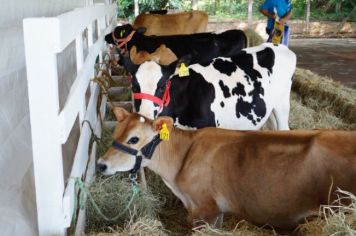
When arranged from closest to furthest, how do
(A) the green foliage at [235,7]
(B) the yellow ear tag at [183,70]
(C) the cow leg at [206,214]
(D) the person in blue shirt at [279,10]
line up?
(C) the cow leg at [206,214]
(B) the yellow ear tag at [183,70]
(D) the person in blue shirt at [279,10]
(A) the green foliage at [235,7]

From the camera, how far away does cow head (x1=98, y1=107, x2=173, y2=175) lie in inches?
129

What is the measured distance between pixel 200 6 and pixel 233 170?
2281 cm

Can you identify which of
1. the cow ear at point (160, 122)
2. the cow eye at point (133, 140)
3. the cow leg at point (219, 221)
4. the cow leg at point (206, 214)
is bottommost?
the cow leg at point (219, 221)

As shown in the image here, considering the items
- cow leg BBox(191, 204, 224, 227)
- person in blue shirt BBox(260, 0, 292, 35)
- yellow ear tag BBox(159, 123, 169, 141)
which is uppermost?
person in blue shirt BBox(260, 0, 292, 35)

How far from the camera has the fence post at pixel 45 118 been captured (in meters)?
2.12

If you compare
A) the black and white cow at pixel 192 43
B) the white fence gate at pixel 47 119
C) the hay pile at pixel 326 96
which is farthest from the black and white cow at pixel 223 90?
the hay pile at pixel 326 96

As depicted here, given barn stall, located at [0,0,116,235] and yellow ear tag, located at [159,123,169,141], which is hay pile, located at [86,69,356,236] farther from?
yellow ear tag, located at [159,123,169,141]

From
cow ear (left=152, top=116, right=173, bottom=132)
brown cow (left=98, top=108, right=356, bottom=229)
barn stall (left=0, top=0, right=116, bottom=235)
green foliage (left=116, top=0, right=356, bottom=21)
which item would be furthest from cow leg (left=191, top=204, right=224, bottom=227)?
green foliage (left=116, top=0, right=356, bottom=21)

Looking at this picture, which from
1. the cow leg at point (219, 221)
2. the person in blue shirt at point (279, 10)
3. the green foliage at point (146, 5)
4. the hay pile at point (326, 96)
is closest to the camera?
the cow leg at point (219, 221)

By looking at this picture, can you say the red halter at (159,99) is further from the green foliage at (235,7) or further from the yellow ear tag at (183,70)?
the green foliage at (235,7)

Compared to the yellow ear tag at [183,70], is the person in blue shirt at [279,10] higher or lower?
higher

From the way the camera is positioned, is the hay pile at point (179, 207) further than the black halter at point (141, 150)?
No

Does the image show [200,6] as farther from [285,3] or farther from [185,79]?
[185,79]

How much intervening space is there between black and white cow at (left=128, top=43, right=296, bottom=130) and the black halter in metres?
0.50
